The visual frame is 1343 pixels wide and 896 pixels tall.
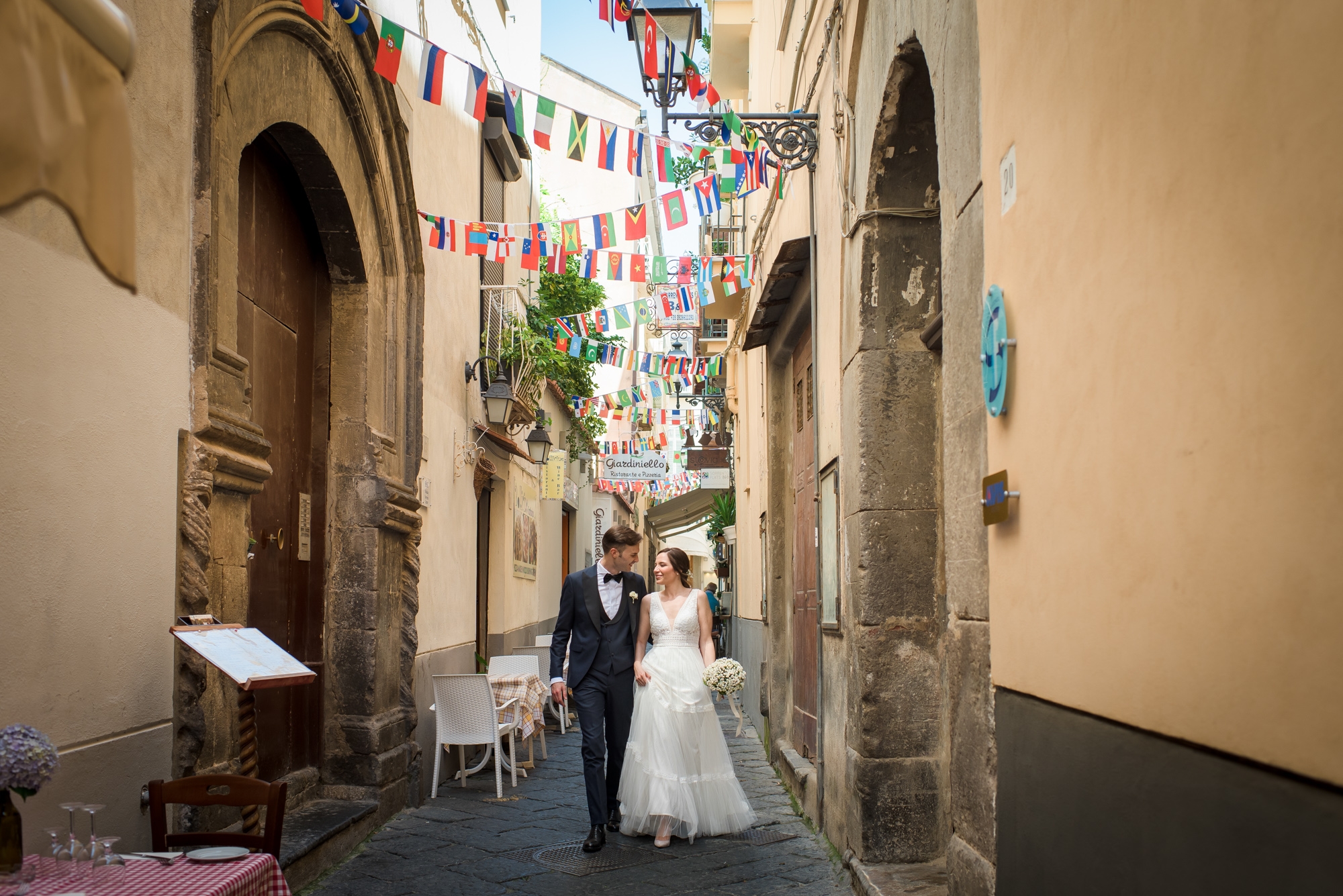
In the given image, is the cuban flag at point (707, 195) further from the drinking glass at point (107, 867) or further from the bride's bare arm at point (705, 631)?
the drinking glass at point (107, 867)

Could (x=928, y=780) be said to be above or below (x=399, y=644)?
below

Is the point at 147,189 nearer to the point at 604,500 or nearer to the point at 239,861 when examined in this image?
the point at 239,861

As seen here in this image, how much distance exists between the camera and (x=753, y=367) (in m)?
11.7

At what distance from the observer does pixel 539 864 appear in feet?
18.1

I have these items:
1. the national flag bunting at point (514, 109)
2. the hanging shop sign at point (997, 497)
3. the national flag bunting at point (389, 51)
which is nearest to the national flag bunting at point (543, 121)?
the national flag bunting at point (514, 109)

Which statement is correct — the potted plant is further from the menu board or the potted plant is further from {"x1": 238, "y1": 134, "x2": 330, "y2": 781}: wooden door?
{"x1": 238, "y1": 134, "x2": 330, "y2": 781}: wooden door

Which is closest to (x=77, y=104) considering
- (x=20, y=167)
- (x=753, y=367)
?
(x=20, y=167)

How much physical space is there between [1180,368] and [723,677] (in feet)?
15.2

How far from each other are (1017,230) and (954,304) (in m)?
0.75

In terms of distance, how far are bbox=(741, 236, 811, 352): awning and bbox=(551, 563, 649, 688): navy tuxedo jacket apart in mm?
2384

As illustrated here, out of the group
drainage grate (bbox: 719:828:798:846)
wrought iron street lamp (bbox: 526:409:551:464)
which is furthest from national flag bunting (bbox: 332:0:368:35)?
wrought iron street lamp (bbox: 526:409:551:464)

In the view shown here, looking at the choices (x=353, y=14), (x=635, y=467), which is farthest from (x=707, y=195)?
(x=635, y=467)

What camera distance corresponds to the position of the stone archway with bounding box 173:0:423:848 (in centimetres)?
409

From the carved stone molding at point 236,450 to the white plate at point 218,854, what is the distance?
160 cm
